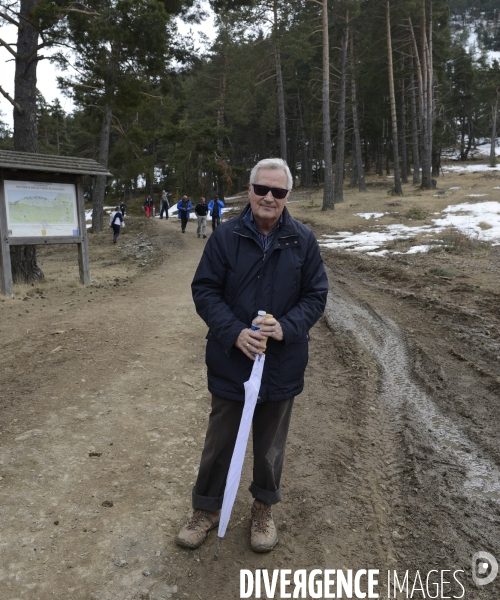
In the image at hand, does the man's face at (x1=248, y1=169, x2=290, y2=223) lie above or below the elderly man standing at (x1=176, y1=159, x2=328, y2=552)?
above

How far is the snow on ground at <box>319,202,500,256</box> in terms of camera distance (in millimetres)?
14664

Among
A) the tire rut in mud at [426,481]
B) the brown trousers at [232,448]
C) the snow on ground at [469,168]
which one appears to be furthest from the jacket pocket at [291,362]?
the snow on ground at [469,168]

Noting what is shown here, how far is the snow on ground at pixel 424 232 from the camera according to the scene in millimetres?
14664

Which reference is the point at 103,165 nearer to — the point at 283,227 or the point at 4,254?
the point at 4,254

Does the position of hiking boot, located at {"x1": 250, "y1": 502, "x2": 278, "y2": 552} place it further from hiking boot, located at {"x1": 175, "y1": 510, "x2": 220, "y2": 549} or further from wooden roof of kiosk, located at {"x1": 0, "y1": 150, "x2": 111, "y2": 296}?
wooden roof of kiosk, located at {"x1": 0, "y1": 150, "x2": 111, "y2": 296}

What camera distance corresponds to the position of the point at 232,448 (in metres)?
2.83

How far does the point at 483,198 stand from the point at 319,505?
2446 centimetres

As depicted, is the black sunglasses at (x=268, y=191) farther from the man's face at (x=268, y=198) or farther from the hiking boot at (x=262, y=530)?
the hiking boot at (x=262, y=530)

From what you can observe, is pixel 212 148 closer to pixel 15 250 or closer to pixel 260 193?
pixel 15 250

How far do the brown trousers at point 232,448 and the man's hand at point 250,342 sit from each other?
1.12ft

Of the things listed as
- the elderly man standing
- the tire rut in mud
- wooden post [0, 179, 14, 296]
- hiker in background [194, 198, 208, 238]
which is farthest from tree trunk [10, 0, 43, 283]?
hiker in background [194, 198, 208, 238]

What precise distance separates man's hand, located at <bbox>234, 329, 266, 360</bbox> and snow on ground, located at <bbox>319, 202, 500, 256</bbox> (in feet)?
38.4

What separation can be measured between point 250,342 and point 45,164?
860 centimetres

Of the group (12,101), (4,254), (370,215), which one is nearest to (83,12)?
(12,101)
